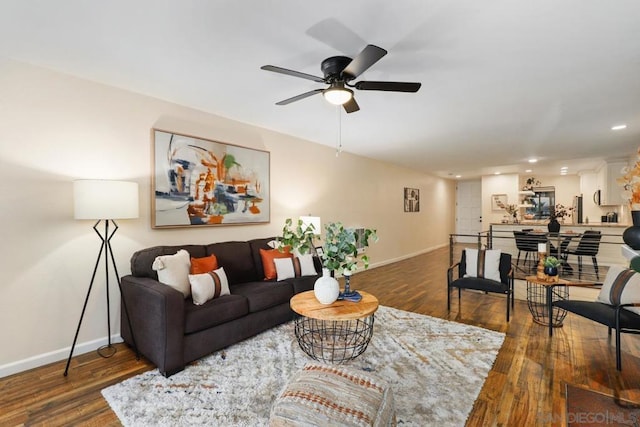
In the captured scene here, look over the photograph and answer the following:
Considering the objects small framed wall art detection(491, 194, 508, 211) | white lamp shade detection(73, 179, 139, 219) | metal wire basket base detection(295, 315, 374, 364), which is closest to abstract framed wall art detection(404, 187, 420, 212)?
small framed wall art detection(491, 194, 508, 211)

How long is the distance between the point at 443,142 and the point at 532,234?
283 cm

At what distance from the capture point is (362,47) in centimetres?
223

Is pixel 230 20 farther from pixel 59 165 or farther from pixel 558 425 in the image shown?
pixel 558 425

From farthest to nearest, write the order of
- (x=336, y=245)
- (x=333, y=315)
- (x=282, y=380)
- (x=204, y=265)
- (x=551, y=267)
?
(x=551, y=267), (x=204, y=265), (x=336, y=245), (x=282, y=380), (x=333, y=315)

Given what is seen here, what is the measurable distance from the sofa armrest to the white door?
11.2 m

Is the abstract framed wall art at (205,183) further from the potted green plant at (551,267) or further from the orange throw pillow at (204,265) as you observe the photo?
the potted green plant at (551,267)

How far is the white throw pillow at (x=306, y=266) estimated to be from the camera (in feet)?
12.1

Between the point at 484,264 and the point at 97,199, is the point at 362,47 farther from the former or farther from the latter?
the point at 484,264

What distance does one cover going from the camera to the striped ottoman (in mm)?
1331

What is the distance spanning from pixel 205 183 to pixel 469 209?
35.1 ft

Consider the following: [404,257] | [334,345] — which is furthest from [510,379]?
[404,257]

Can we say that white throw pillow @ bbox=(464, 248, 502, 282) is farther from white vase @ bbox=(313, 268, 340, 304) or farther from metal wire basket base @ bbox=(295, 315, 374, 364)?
white vase @ bbox=(313, 268, 340, 304)

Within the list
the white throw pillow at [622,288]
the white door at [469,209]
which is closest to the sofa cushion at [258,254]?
the white throw pillow at [622,288]

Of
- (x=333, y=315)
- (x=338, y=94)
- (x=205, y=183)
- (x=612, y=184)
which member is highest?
(x=338, y=94)
